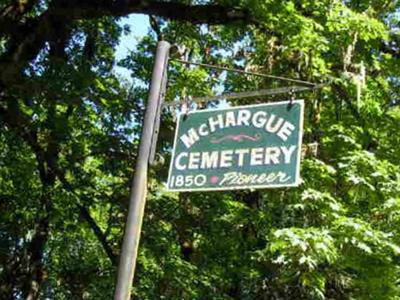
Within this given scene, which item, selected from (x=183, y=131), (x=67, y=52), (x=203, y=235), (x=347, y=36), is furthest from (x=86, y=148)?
(x=183, y=131)

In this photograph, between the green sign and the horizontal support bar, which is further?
the horizontal support bar

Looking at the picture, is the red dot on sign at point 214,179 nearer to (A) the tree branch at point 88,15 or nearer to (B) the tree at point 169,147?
(B) the tree at point 169,147

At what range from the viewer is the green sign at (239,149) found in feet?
12.1

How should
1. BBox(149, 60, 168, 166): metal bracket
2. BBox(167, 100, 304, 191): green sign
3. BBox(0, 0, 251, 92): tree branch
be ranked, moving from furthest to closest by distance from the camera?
BBox(0, 0, 251, 92): tree branch → BBox(149, 60, 168, 166): metal bracket → BBox(167, 100, 304, 191): green sign

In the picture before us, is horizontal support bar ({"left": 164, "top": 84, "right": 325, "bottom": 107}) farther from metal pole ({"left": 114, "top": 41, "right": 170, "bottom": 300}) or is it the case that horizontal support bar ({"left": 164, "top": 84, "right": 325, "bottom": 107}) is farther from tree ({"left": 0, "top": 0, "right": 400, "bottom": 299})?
tree ({"left": 0, "top": 0, "right": 400, "bottom": 299})

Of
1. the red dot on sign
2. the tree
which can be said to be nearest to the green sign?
the red dot on sign

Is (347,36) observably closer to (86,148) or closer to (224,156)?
(86,148)

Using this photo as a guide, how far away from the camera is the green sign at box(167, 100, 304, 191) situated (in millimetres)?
A: 3689

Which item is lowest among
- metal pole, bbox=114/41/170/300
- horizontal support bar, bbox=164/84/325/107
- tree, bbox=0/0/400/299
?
metal pole, bbox=114/41/170/300

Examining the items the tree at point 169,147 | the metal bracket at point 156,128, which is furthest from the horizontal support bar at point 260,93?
the tree at point 169,147

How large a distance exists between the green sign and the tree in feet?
16.8

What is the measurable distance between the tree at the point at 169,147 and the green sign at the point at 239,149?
202 inches

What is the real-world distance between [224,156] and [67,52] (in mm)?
10097

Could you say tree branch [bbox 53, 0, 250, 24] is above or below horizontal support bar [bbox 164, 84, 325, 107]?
above
